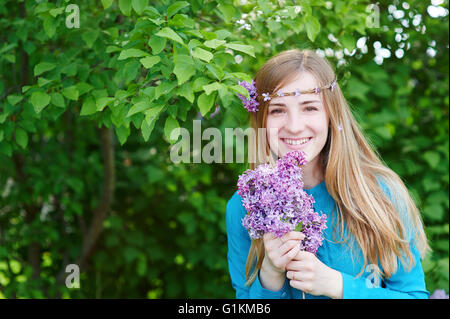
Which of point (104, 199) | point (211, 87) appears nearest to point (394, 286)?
point (211, 87)

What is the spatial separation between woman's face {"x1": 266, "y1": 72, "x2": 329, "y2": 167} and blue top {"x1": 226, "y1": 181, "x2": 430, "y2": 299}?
231mm

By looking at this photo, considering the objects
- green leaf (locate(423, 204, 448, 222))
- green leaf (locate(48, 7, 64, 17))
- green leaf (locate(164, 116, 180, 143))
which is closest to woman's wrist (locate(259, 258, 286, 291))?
green leaf (locate(164, 116, 180, 143))

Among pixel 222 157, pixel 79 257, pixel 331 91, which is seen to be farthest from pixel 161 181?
pixel 331 91

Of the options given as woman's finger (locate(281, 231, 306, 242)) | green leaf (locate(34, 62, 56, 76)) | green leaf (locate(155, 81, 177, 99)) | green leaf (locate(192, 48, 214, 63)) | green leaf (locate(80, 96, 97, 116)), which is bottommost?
woman's finger (locate(281, 231, 306, 242))

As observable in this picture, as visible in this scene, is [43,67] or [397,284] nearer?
[397,284]

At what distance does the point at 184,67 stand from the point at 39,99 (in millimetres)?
749

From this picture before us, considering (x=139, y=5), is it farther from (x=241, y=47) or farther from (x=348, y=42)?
(x=348, y=42)

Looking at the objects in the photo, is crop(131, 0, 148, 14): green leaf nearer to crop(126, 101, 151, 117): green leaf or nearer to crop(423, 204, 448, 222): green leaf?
crop(126, 101, 151, 117): green leaf

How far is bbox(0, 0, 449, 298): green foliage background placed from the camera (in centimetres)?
242

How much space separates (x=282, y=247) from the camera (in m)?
1.58

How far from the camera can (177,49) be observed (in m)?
1.82

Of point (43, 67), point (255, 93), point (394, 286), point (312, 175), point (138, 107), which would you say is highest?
point (43, 67)

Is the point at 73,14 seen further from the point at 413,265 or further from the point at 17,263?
the point at 17,263

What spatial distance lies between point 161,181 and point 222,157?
0.68 meters
